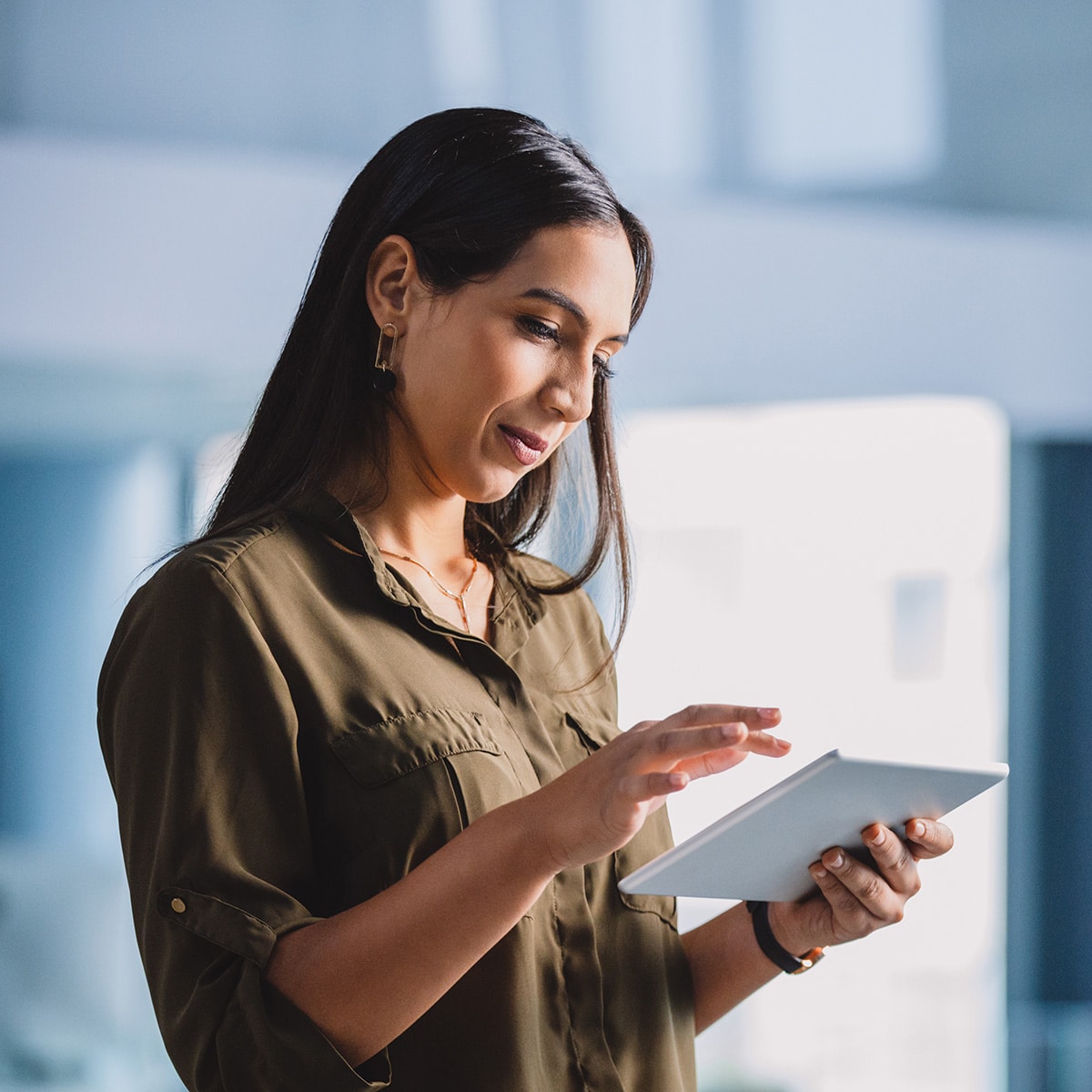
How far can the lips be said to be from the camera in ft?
4.13

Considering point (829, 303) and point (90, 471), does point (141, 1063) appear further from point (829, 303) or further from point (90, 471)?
point (829, 303)

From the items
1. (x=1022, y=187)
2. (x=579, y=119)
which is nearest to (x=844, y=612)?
(x=1022, y=187)

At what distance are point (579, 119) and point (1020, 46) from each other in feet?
3.72

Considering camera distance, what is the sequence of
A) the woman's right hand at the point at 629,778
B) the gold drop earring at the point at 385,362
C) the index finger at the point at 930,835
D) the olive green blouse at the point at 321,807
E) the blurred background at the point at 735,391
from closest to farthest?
1. the woman's right hand at the point at 629,778
2. the olive green blouse at the point at 321,807
3. the index finger at the point at 930,835
4. the gold drop earring at the point at 385,362
5. the blurred background at the point at 735,391

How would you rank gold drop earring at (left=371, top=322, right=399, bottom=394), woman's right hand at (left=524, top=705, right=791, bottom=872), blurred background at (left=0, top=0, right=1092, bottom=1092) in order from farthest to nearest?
blurred background at (left=0, top=0, right=1092, bottom=1092) → gold drop earring at (left=371, top=322, right=399, bottom=394) → woman's right hand at (left=524, top=705, right=791, bottom=872)

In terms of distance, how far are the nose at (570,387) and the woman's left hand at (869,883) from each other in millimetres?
462

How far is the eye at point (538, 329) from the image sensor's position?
1.23m

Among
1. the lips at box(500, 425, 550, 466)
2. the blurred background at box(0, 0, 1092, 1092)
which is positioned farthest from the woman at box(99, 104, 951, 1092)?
the blurred background at box(0, 0, 1092, 1092)

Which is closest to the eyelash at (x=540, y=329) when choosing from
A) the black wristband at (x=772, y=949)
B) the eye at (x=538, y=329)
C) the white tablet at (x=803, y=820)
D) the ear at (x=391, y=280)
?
the eye at (x=538, y=329)

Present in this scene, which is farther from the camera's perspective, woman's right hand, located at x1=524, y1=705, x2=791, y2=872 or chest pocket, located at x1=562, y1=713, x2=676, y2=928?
chest pocket, located at x1=562, y1=713, x2=676, y2=928

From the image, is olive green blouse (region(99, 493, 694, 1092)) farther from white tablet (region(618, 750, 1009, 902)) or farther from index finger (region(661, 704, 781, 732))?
index finger (region(661, 704, 781, 732))

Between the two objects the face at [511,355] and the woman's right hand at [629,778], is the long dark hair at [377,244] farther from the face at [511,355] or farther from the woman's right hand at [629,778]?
the woman's right hand at [629,778]

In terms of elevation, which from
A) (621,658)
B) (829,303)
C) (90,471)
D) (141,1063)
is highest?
(829,303)

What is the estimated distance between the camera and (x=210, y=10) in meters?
3.21
